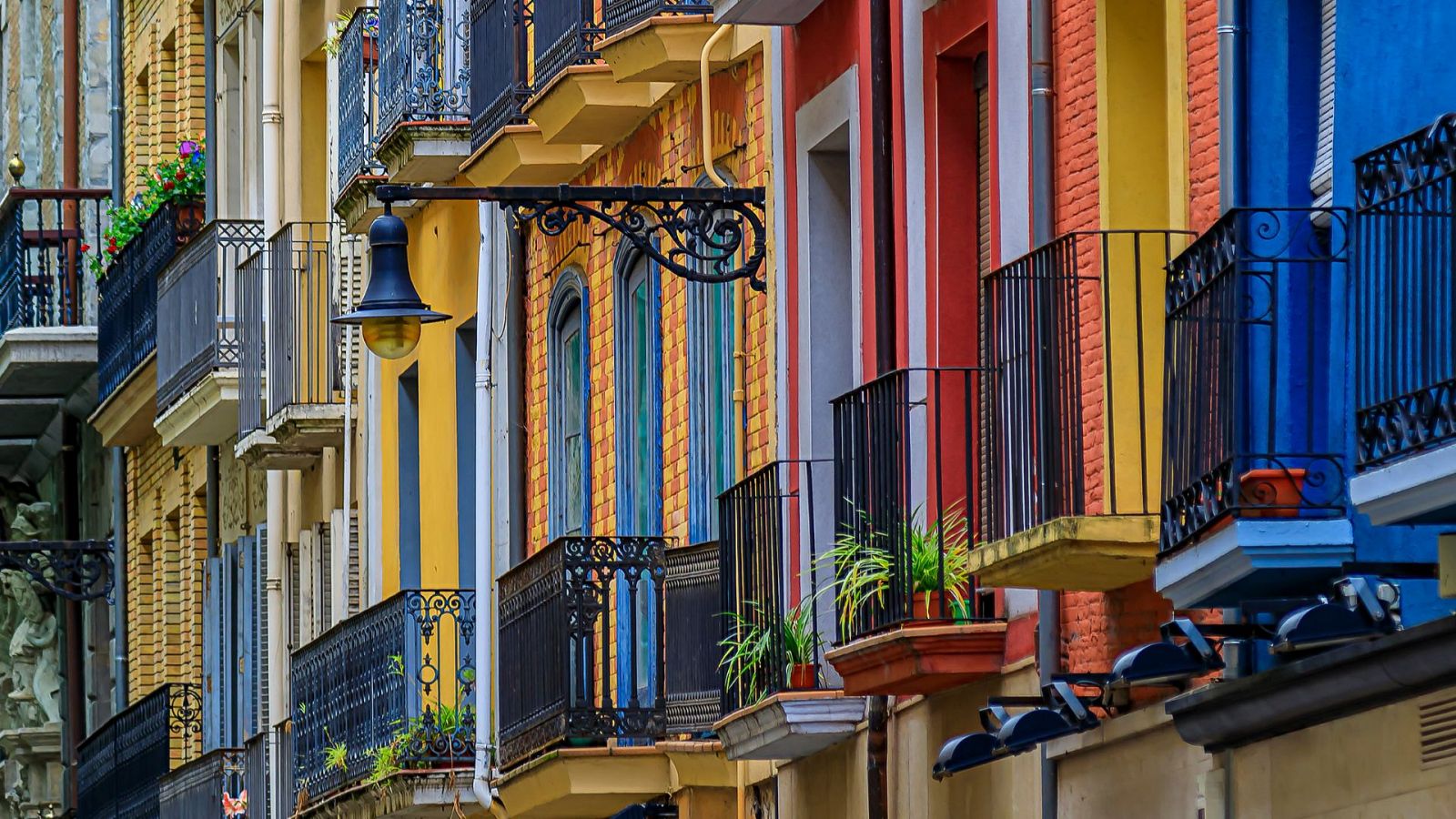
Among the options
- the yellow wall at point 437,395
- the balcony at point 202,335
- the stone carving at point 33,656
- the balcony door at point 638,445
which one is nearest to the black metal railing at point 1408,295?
the balcony door at point 638,445

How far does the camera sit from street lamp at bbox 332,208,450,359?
60.3 ft

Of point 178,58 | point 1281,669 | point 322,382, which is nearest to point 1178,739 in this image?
point 1281,669

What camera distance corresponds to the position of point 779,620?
18016mm

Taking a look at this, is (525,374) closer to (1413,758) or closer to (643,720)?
(643,720)

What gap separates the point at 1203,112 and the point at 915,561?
8.96 ft

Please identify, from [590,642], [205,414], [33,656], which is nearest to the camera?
[590,642]

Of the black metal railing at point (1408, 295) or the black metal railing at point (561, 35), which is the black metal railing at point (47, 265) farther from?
the black metal railing at point (1408, 295)

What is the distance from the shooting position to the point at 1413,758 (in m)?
12.1

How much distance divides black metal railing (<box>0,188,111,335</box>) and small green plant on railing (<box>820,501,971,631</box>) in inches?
803

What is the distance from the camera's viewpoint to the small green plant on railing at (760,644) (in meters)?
17.9

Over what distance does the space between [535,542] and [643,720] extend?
3473 mm

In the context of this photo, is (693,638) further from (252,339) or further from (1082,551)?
(252,339)

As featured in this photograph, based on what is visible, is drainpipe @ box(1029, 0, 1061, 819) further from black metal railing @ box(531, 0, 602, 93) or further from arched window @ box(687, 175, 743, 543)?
black metal railing @ box(531, 0, 602, 93)

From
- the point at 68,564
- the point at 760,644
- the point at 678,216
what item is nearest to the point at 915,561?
the point at 760,644
